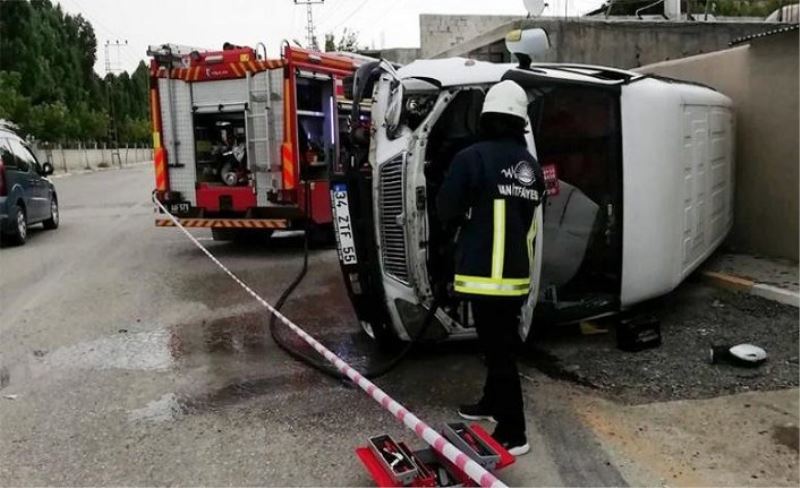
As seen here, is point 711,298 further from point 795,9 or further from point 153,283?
point 795,9

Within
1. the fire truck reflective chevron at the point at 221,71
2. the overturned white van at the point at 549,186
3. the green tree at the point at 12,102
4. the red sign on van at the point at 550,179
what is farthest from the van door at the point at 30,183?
the green tree at the point at 12,102

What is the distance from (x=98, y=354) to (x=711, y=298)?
5236mm

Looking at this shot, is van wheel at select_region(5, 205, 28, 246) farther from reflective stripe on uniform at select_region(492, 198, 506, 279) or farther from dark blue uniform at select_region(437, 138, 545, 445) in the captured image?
reflective stripe on uniform at select_region(492, 198, 506, 279)

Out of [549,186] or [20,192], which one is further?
[20,192]

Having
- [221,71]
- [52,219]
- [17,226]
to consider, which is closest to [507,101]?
[221,71]

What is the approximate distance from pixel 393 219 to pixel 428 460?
1731 millimetres

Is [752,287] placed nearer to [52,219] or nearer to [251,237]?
[251,237]

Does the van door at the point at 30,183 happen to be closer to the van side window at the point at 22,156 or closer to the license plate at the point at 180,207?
the van side window at the point at 22,156

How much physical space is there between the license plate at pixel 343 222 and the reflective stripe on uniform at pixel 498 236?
58.7 inches

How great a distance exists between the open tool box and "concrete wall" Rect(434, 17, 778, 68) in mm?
10415

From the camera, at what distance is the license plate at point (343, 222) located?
4.77m

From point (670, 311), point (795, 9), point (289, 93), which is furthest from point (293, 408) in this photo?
point (795, 9)

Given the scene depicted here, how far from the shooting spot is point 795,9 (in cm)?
1116

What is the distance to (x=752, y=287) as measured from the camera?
6.25 metres
